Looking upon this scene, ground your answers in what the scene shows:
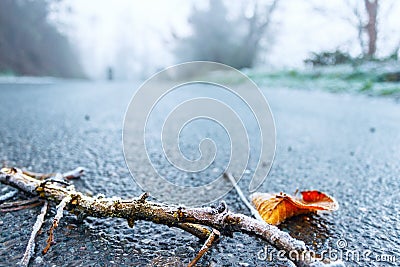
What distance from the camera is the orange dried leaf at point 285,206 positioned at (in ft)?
2.92

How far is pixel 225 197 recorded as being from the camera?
3.77ft

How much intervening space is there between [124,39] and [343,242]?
3043 centimetres

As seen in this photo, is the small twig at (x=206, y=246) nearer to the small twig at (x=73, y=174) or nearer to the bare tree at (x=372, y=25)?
the small twig at (x=73, y=174)

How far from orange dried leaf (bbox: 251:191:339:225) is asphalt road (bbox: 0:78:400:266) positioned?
0.08ft

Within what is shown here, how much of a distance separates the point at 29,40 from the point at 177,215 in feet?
48.3

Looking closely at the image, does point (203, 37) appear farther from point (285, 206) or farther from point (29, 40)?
point (285, 206)

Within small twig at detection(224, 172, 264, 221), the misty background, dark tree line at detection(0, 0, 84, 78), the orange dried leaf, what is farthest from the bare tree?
the orange dried leaf

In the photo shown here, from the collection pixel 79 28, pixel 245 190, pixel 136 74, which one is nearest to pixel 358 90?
pixel 245 190

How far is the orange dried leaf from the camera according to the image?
89 cm

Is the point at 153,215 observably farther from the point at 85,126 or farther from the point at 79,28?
the point at 79,28

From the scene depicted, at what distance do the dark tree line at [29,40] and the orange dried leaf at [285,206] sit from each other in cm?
1145

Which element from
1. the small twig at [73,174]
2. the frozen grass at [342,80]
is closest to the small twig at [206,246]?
the small twig at [73,174]

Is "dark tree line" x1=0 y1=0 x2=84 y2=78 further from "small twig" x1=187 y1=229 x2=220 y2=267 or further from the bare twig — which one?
"small twig" x1=187 y1=229 x2=220 y2=267

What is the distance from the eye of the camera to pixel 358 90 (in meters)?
6.71
